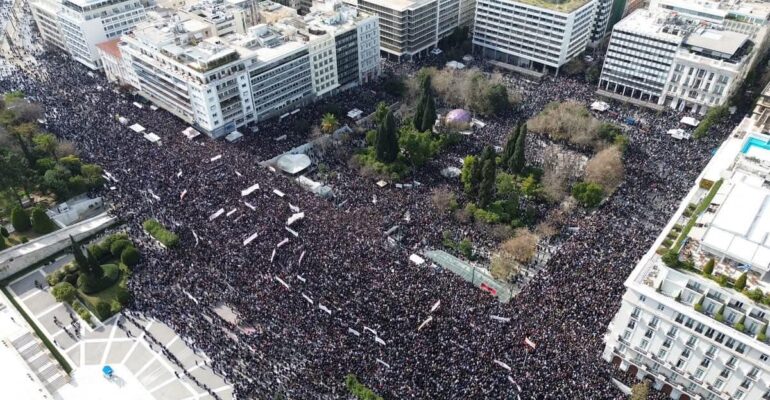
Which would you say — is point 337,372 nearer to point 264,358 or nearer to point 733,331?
point 264,358

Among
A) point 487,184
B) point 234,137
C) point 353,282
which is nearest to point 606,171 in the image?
point 487,184

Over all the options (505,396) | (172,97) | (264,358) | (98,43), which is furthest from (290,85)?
(505,396)

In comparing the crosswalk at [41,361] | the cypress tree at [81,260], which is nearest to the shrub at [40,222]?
the cypress tree at [81,260]

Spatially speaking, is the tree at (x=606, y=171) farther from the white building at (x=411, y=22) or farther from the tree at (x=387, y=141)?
the white building at (x=411, y=22)

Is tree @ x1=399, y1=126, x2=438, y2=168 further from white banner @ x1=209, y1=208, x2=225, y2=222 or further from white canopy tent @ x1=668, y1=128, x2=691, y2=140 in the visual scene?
white canopy tent @ x1=668, y1=128, x2=691, y2=140

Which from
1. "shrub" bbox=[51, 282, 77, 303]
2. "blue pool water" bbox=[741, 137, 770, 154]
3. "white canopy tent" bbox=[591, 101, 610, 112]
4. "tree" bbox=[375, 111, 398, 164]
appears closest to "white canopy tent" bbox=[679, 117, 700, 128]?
"white canopy tent" bbox=[591, 101, 610, 112]

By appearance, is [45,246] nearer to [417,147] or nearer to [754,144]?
[417,147]
